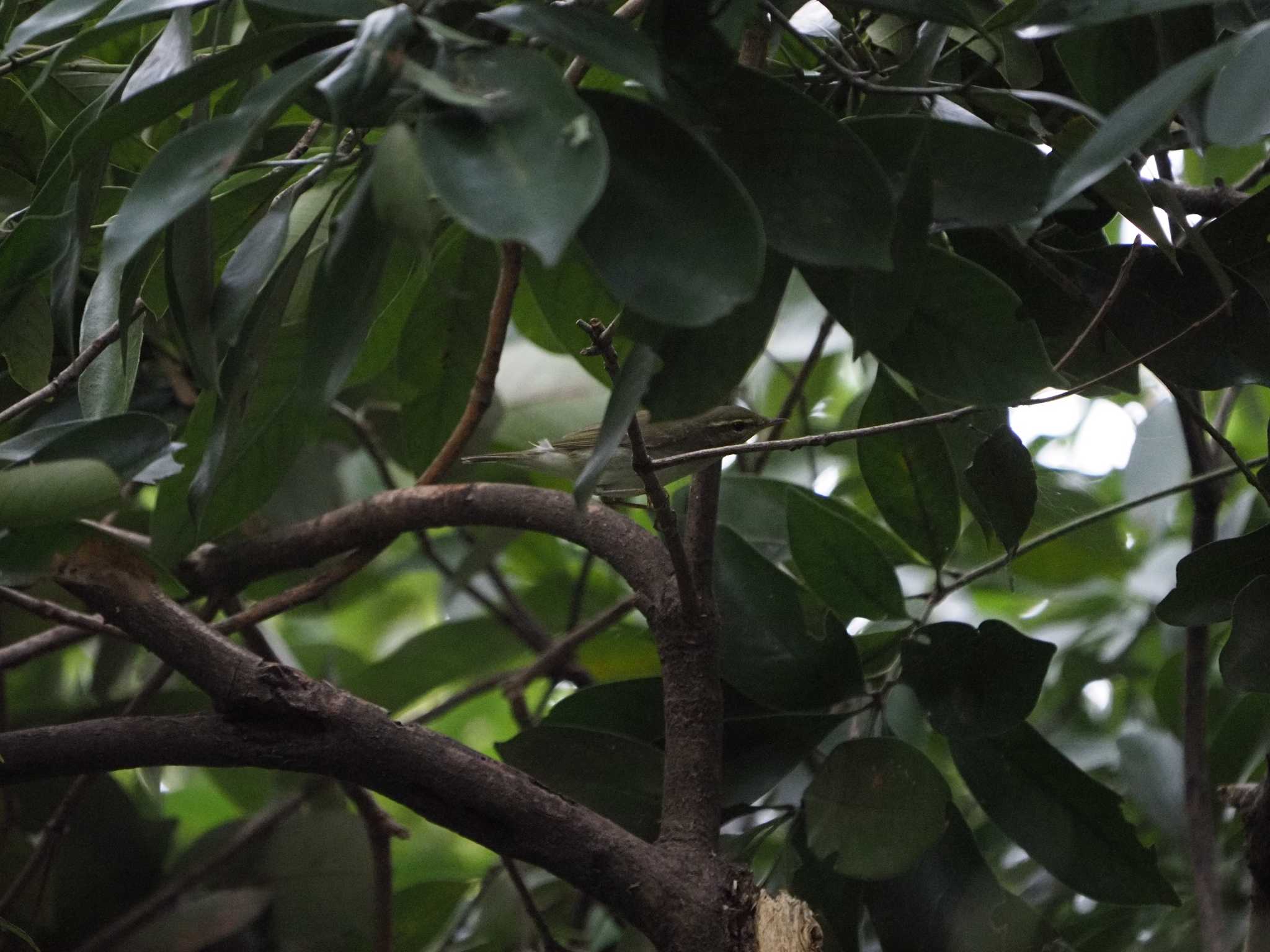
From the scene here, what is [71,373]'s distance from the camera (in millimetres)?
811

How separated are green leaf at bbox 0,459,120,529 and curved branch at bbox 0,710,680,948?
243 mm

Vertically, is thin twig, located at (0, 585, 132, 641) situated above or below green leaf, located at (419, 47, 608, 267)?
above

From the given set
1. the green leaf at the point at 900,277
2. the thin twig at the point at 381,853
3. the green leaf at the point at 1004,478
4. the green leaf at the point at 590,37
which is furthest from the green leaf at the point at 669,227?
the thin twig at the point at 381,853

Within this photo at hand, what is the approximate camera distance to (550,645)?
1608 mm

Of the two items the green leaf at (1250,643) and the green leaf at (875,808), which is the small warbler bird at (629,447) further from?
the green leaf at (1250,643)

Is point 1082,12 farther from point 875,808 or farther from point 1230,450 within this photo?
point 875,808

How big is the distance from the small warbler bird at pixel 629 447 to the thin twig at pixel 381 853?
390mm

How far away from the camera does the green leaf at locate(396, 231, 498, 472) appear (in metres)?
1.18

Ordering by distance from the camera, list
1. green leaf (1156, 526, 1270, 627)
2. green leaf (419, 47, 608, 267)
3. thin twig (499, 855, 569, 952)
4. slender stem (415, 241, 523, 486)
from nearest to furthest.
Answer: green leaf (419, 47, 608, 267) → green leaf (1156, 526, 1270, 627) → thin twig (499, 855, 569, 952) → slender stem (415, 241, 523, 486)

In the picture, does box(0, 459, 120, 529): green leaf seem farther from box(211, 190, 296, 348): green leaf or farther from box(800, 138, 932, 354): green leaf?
box(800, 138, 932, 354): green leaf

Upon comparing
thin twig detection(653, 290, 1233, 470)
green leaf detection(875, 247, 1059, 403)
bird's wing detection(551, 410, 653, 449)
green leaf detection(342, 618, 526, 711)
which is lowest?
green leaf detection(875, 247, 1059, 403)

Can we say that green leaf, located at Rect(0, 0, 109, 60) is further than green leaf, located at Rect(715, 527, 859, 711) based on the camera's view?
No

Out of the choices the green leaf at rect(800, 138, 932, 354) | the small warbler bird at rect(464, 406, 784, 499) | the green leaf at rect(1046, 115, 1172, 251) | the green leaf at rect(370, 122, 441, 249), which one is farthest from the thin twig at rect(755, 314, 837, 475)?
the green leaf at rect(370, 122, 441, 249)

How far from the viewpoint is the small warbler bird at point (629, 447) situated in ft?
4.51
